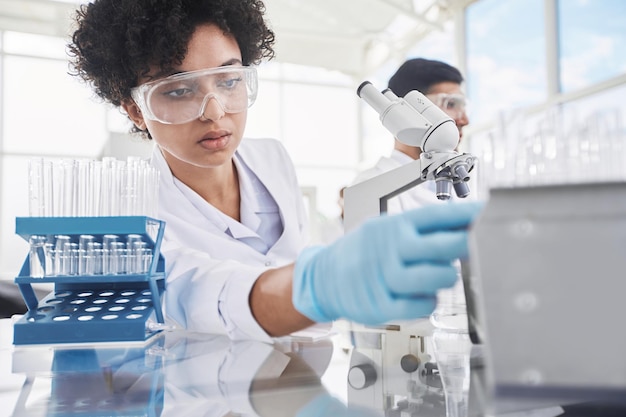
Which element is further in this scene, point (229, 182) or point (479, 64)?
point (479, 64)

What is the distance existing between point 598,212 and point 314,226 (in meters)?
6.33

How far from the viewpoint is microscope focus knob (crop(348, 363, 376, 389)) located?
78 cm

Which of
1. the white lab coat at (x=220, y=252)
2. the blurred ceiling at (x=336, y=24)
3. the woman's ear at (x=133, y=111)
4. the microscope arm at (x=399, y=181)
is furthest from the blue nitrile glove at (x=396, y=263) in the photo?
the blurred ceiling at (x=336, y=24)

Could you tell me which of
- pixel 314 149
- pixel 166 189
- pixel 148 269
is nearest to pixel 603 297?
pixel 148 269

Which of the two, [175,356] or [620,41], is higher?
[620,41]

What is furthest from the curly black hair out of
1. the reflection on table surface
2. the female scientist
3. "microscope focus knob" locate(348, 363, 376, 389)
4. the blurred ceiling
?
the blurred ceiling

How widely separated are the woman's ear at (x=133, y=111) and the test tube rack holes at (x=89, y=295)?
0.51 meters

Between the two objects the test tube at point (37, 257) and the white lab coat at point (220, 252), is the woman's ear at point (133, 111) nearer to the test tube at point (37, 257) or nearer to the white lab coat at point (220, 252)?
the white lab coat at point (220, 252)

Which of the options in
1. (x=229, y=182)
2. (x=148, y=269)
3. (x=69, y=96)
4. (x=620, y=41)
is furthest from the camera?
(x=69, y=96)

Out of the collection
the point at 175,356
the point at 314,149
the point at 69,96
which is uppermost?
the point at 69,96

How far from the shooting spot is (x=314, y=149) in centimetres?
870

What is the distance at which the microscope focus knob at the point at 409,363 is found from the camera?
871 mm

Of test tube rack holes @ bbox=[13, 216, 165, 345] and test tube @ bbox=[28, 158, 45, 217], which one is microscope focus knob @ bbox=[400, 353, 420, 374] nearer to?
test tube rack holes @ bbox=[13, 216, 165, 345]

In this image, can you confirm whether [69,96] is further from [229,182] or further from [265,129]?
[229,182]
